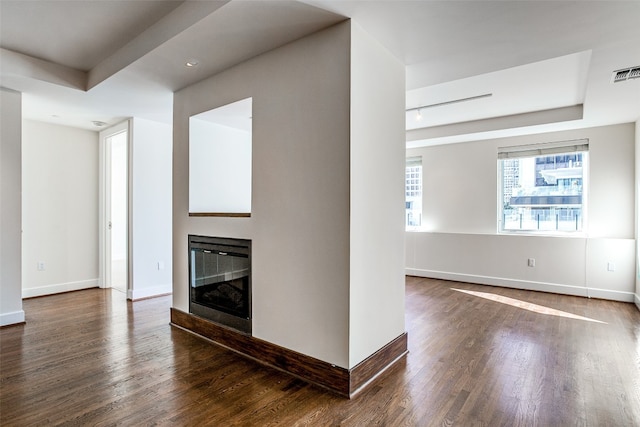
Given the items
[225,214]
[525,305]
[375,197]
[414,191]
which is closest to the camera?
[375,197]

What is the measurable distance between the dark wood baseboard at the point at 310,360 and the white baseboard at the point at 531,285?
3.33m

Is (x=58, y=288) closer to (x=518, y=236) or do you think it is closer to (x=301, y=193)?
(x=301, y=193)

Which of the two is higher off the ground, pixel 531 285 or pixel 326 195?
pixel 326 195

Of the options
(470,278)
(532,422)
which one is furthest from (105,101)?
(470,278)

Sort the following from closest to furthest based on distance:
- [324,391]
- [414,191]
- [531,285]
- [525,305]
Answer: [324,391] < [525,305] < [531,285] < [414,191]

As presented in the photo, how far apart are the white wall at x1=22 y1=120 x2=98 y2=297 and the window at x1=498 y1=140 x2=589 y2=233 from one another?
6512mm

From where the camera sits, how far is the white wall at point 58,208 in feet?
15.5

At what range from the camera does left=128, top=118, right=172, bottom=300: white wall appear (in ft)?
15.3

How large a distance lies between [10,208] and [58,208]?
1486 mm

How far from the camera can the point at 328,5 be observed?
6.76 ft

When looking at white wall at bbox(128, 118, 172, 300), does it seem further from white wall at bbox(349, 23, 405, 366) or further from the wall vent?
the wall vent

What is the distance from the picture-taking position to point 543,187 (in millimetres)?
5262

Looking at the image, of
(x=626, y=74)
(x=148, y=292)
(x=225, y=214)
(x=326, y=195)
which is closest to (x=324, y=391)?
(x=326, y=195)

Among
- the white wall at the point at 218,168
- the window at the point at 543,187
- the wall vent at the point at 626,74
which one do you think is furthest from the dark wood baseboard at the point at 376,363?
the window at the point at 543,187
